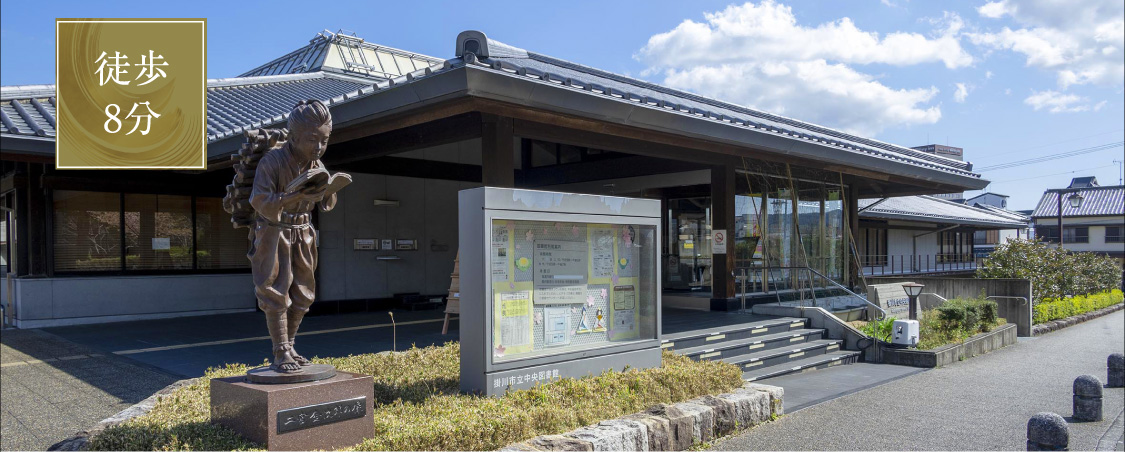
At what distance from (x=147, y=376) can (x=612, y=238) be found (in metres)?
5.05

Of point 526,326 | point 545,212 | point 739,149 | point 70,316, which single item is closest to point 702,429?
point 526,326

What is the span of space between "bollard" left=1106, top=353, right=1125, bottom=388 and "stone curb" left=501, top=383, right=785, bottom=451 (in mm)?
4853

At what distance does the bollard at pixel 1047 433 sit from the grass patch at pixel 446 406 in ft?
7.88

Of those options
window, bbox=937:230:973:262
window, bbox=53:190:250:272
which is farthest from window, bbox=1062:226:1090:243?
window, bbox=53:190:250:272

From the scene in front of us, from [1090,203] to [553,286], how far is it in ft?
103

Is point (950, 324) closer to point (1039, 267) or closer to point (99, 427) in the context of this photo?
point (1039, 267)

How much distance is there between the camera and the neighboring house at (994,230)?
34.0 metres

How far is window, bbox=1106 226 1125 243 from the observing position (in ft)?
93.9

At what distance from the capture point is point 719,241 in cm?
1226

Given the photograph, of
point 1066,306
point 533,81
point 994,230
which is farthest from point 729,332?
point 994,230

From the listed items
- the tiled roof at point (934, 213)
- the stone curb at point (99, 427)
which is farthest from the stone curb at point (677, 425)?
the tiled roof at point (934, 213)

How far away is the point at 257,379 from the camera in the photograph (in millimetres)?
4465

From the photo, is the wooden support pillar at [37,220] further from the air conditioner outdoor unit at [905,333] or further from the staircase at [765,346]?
the air conditioner outdoor unit at [905,333]

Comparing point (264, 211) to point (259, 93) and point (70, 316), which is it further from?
point (259, 93)
